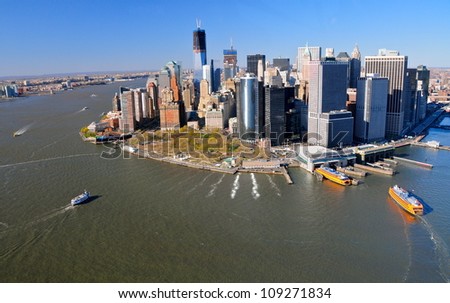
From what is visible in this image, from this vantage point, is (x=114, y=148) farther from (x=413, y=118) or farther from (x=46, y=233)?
(x=413, y=118)

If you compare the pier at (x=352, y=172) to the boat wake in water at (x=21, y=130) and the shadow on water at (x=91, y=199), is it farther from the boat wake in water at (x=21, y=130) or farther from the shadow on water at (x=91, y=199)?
the boat wake in water at (x=21, y=130)

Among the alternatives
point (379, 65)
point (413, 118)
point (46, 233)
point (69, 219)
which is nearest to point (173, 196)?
point (69, 219)

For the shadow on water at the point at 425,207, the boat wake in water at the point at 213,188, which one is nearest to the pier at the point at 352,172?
the shadow on water at the point at 425,207

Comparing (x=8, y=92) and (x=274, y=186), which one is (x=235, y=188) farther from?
(x=8, y=92)

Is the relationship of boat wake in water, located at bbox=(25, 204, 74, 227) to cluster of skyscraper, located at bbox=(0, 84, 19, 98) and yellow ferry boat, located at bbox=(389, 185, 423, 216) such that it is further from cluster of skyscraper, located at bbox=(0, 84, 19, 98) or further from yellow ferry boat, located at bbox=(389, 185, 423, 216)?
cluster of skyscraper, located at bbox=(0, 84, 19, 98)

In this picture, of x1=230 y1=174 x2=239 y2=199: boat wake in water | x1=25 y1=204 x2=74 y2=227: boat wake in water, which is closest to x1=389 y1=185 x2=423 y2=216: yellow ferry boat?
x1=230 y1=174 x2=239 y2=199: boat wake in water

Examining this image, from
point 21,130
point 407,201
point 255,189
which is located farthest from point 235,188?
point 21,130
